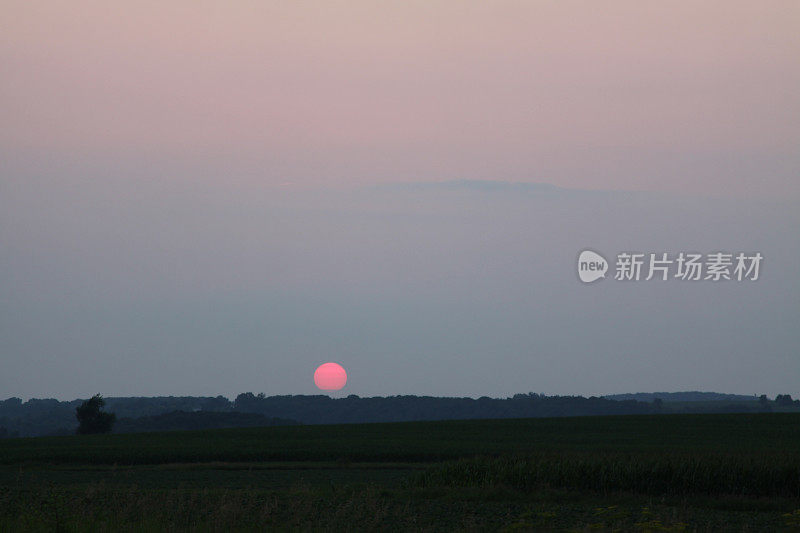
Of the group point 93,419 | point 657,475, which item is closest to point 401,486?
point 657,475

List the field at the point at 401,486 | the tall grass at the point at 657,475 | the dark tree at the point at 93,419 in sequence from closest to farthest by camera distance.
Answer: the field at the point at 401,486 → the tall grass at the point at 657,475 → the dark tree at the point at 93,419

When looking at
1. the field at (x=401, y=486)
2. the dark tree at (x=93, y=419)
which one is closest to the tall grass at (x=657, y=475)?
the field at (x=401, y=486)

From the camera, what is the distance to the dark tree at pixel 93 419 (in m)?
123

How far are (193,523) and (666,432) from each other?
68113mm

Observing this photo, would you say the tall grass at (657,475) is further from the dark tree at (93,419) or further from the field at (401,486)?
the dark tree at (93,419)

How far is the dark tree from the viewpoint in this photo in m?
123

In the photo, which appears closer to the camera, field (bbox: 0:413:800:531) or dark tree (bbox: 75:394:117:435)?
field (bbox: 0:413:800:531)

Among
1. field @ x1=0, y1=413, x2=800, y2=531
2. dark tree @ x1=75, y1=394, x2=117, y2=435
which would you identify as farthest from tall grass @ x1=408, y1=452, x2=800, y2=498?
dark tree @ x1=75, y1=394, x2=117, y2=435

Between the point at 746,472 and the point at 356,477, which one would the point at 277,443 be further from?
the point at 746,472

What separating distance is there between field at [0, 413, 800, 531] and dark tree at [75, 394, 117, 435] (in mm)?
54847

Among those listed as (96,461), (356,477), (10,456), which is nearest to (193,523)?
(356,477)

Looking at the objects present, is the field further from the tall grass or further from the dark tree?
the dark tree

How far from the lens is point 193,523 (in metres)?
21.0

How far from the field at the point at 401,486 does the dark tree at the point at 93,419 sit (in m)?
54.8
